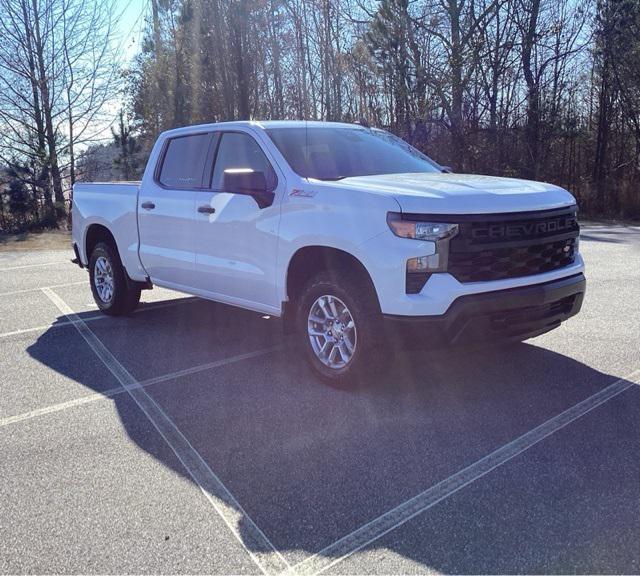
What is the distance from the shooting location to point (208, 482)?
3.36 metres

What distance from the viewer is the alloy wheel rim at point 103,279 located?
7.32 meters

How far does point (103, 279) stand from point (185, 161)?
6.80 ft

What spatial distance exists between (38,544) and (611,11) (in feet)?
83.5

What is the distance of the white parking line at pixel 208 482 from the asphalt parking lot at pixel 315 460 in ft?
0.04

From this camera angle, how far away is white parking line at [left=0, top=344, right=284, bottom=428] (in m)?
4.35

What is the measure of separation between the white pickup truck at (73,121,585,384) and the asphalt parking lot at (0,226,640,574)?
491 mm

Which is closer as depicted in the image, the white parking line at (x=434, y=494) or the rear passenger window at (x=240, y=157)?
the white parking line at (x=434, y=494)

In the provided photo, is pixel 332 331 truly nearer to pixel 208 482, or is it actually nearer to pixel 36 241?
pixel 208 482

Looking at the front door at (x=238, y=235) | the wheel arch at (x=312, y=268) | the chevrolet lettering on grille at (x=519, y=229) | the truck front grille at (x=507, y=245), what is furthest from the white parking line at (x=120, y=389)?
the chevrolet lettering on grille at (x=519, y=229)

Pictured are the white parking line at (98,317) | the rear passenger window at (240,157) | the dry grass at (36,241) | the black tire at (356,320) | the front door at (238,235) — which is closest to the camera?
the black tire at (356,320)

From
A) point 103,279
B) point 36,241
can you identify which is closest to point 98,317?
point 103,279

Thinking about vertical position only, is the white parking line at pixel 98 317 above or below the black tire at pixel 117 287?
below

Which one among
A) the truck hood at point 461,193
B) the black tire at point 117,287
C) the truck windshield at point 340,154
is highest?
the truck windshield at point 340,154

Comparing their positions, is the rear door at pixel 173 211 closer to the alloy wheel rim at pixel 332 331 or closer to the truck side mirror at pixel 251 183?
the truck side mirror at pixel 251 183
